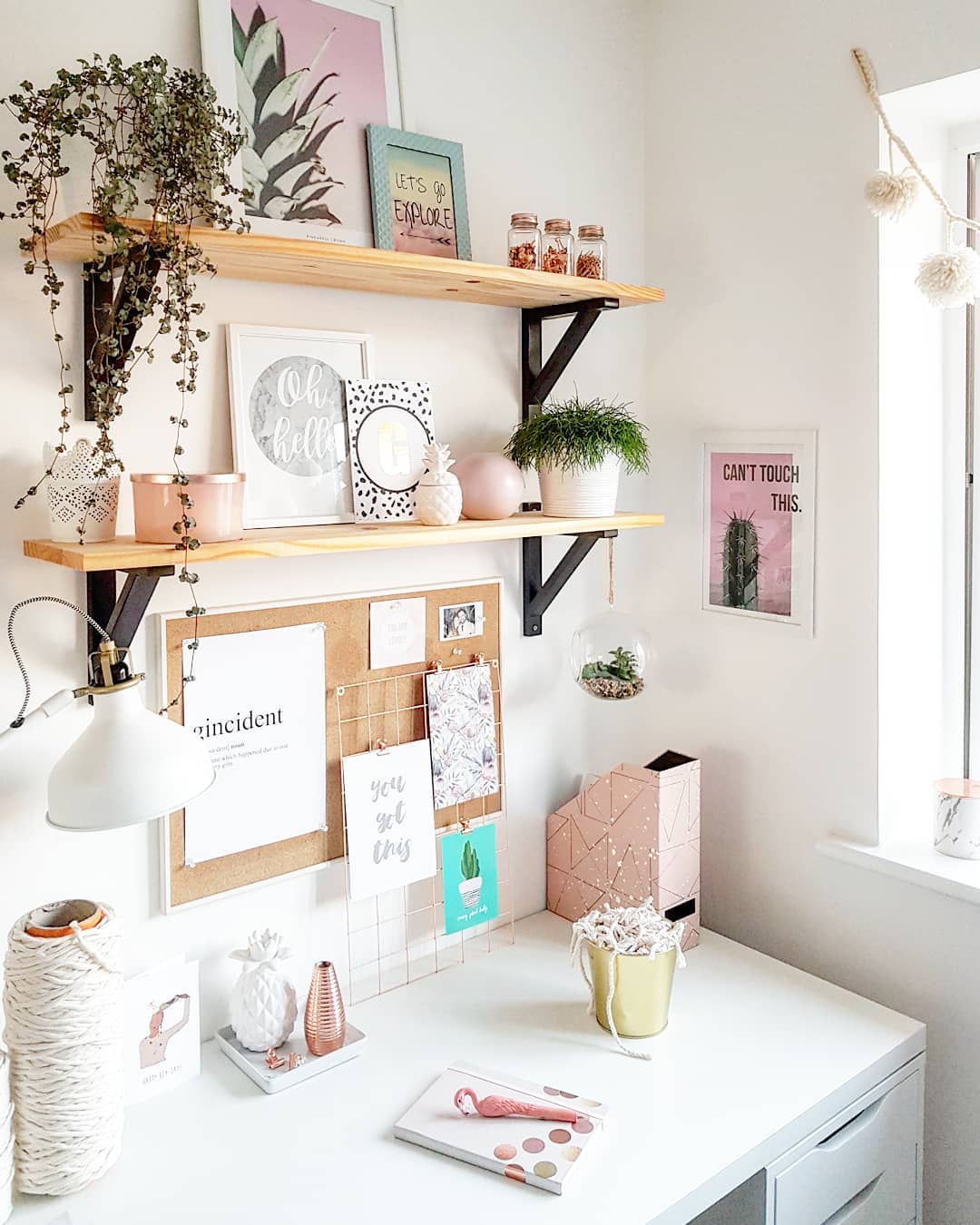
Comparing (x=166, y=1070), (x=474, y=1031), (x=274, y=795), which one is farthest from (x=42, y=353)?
(x=474, y=1031)

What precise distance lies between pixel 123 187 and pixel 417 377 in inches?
22.2

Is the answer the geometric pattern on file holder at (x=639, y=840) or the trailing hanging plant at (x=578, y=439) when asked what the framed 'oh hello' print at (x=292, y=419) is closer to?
the trailing hanging plant at (x=578, y=439)

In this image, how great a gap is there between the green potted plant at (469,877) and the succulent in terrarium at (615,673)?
1.11 ft

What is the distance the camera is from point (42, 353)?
1306mm

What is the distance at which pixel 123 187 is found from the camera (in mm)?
1206

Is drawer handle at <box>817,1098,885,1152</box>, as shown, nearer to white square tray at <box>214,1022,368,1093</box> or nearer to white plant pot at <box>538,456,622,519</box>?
white square tray at <box>214,1022,368,1093</box>

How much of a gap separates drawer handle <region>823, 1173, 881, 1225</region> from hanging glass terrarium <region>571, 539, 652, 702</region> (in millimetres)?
787

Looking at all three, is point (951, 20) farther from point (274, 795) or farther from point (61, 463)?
point (274, 795)

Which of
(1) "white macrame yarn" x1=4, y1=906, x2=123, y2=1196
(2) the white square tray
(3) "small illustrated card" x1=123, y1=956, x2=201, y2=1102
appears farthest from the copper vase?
(1) "white macrame yarn" x1=4, y1=906, x2=123, y2=1196

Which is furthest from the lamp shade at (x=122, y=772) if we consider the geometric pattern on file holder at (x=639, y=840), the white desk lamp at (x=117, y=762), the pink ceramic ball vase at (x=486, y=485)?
the geometric pattern on file holder at (x=639, y=840)

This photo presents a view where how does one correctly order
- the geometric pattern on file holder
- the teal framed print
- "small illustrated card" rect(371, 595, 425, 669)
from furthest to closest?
the geometric pattern on file holder → "small illustrated card" rect(371, 595, 425, 669) → the teal framed print

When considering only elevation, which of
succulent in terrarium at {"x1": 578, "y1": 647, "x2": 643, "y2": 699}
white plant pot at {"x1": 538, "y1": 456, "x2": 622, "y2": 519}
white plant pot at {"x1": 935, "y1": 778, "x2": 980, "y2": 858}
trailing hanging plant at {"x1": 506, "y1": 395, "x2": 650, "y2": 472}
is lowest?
white plant pot at {"x1": 935, "y1": 778, "x2": 980, "y2": 858}

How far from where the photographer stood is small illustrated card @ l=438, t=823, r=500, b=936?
1745 mm

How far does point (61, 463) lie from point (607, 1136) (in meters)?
1.03
